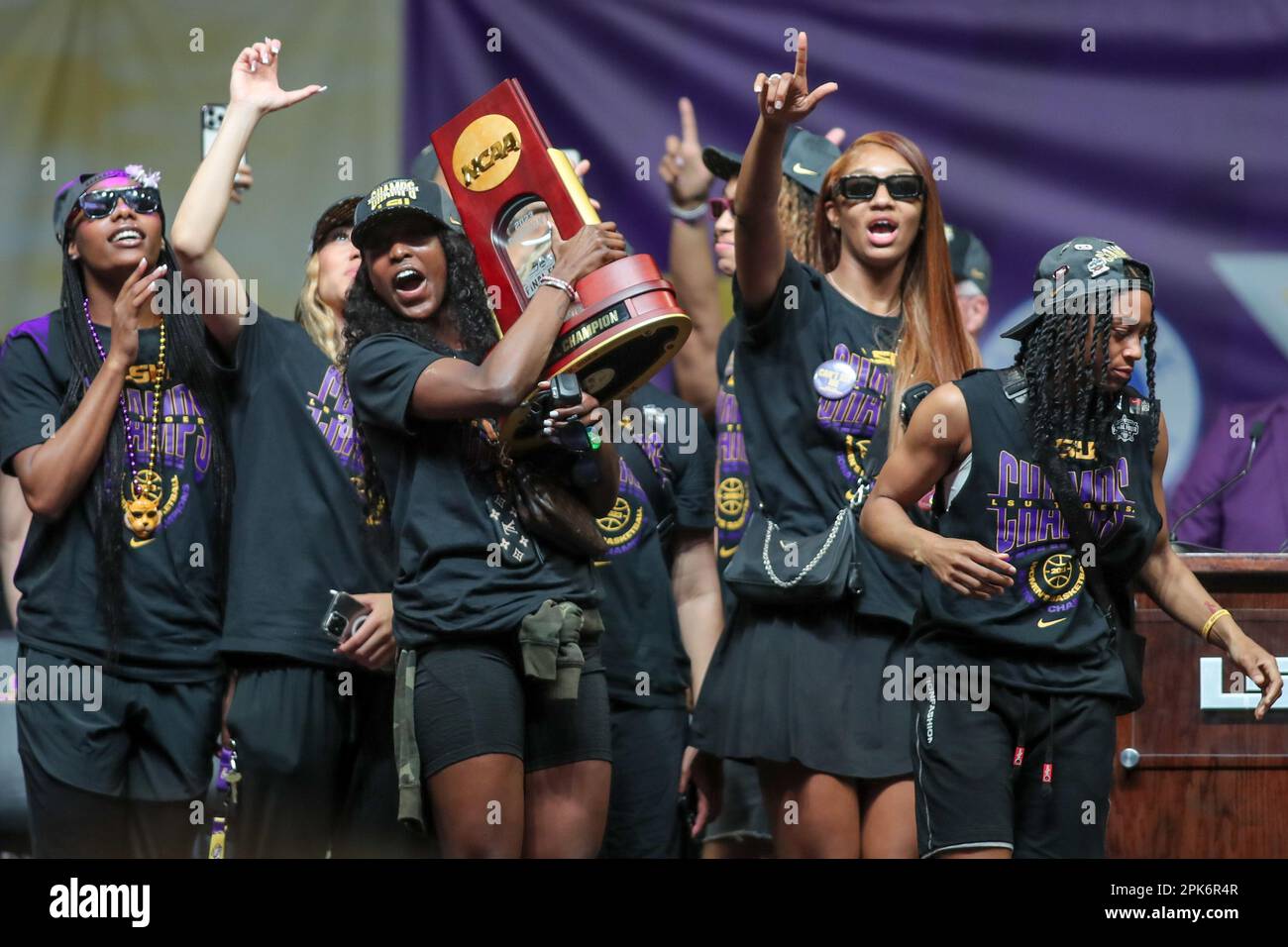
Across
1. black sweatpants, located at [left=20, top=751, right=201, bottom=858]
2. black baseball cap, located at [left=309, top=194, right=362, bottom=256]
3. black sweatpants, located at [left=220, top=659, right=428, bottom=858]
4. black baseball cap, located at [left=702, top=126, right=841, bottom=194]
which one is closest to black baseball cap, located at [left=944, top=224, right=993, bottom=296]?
black baseball cap, located at [left=702, top=126, right=841, bottom=194]

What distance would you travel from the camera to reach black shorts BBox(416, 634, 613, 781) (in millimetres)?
3479

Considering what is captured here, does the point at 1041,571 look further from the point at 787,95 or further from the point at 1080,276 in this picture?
the point at 787,95

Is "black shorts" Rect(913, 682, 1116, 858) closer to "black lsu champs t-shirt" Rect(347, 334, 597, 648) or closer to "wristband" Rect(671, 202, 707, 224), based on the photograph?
"black lsu champs t-shirt" Rect(347, 334, 597, 648)

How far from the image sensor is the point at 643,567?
4.48m

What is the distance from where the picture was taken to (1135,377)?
3836 millimetres

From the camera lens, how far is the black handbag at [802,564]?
3.86 m

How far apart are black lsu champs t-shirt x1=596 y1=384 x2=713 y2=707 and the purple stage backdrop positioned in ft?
3.30

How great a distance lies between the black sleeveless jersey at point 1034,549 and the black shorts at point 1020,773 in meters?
0.06

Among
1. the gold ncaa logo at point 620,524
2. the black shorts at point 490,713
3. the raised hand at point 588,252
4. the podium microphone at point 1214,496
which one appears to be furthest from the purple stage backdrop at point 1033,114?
the black shorts at point 490,713

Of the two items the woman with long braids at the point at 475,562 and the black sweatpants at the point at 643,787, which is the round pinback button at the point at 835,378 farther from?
the black sweatpants at the point at 643,787

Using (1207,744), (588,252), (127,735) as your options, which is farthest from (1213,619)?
(127,735)

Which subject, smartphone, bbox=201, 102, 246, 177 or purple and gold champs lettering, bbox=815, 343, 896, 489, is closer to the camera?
Result: purple and gold champs lettering, bbox=815, 343, 896, 489

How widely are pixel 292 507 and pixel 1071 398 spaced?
1.75m
